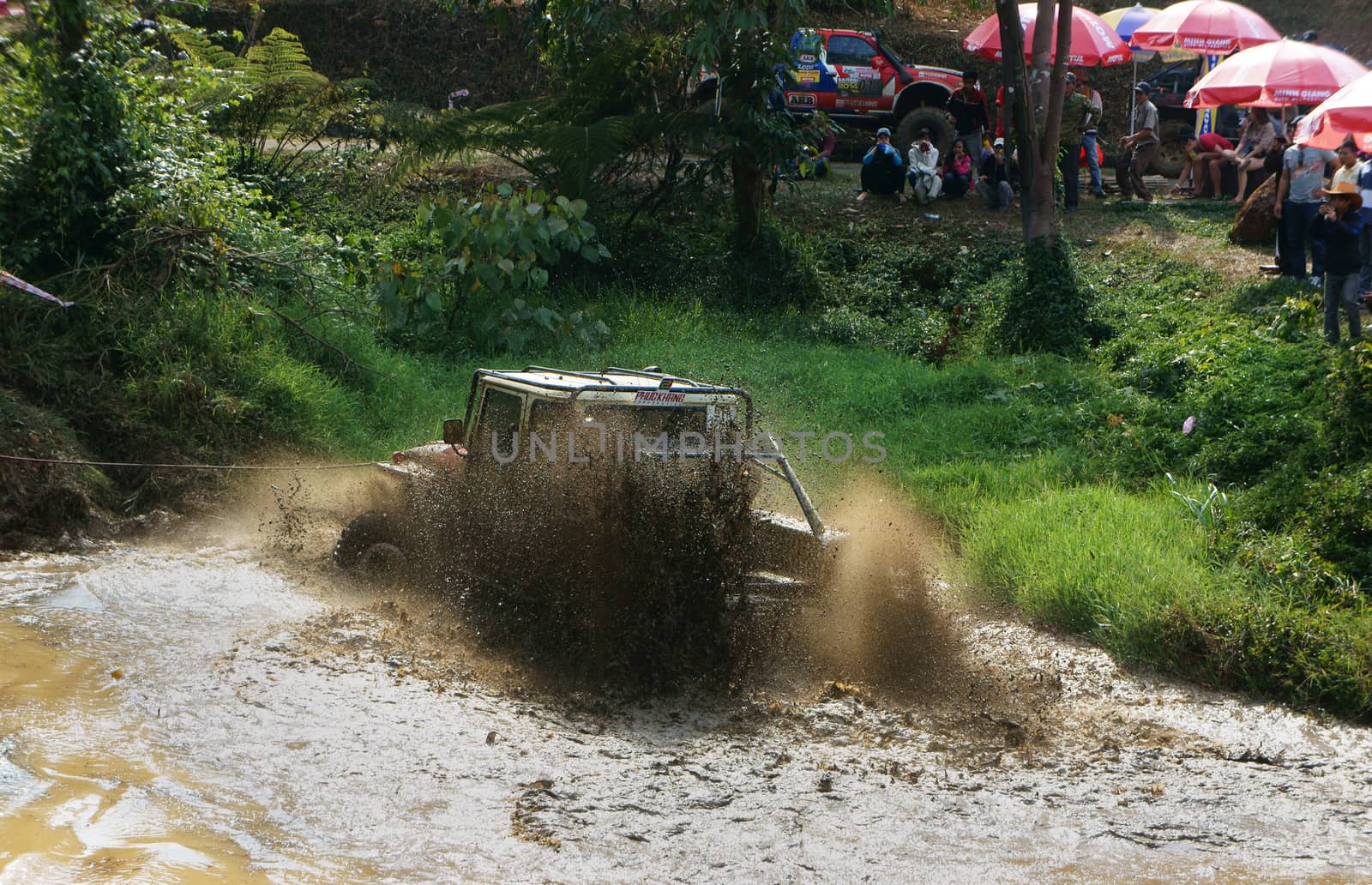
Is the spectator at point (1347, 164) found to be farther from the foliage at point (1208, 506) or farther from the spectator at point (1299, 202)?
the foliage at point (1208, 506)

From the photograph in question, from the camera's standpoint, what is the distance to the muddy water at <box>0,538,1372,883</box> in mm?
5156

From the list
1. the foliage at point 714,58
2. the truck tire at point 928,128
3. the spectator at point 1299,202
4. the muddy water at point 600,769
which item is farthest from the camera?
the truck tire at point 928,128

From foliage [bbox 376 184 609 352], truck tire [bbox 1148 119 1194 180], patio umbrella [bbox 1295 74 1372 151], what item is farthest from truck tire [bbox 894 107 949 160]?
patio umbrella [bbox 1295 74 1372 151]

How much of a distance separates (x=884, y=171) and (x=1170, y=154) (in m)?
5.57

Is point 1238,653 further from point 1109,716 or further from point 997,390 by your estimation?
point 997,390

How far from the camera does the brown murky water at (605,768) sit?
203 inches

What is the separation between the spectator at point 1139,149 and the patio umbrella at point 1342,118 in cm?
564

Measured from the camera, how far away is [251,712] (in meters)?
6.41

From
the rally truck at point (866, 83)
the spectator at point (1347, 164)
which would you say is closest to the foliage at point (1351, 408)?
the spectator at point (1347, 164)

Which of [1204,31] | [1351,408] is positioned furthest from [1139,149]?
[1351,408]

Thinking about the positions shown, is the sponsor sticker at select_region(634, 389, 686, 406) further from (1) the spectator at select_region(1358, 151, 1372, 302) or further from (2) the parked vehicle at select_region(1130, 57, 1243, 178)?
(2) the parked vehicle at select_region(1130, 57, 1243, 178)

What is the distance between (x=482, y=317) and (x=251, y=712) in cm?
831

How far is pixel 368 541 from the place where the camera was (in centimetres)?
864

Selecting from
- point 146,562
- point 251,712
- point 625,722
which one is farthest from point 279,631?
point 625,722
